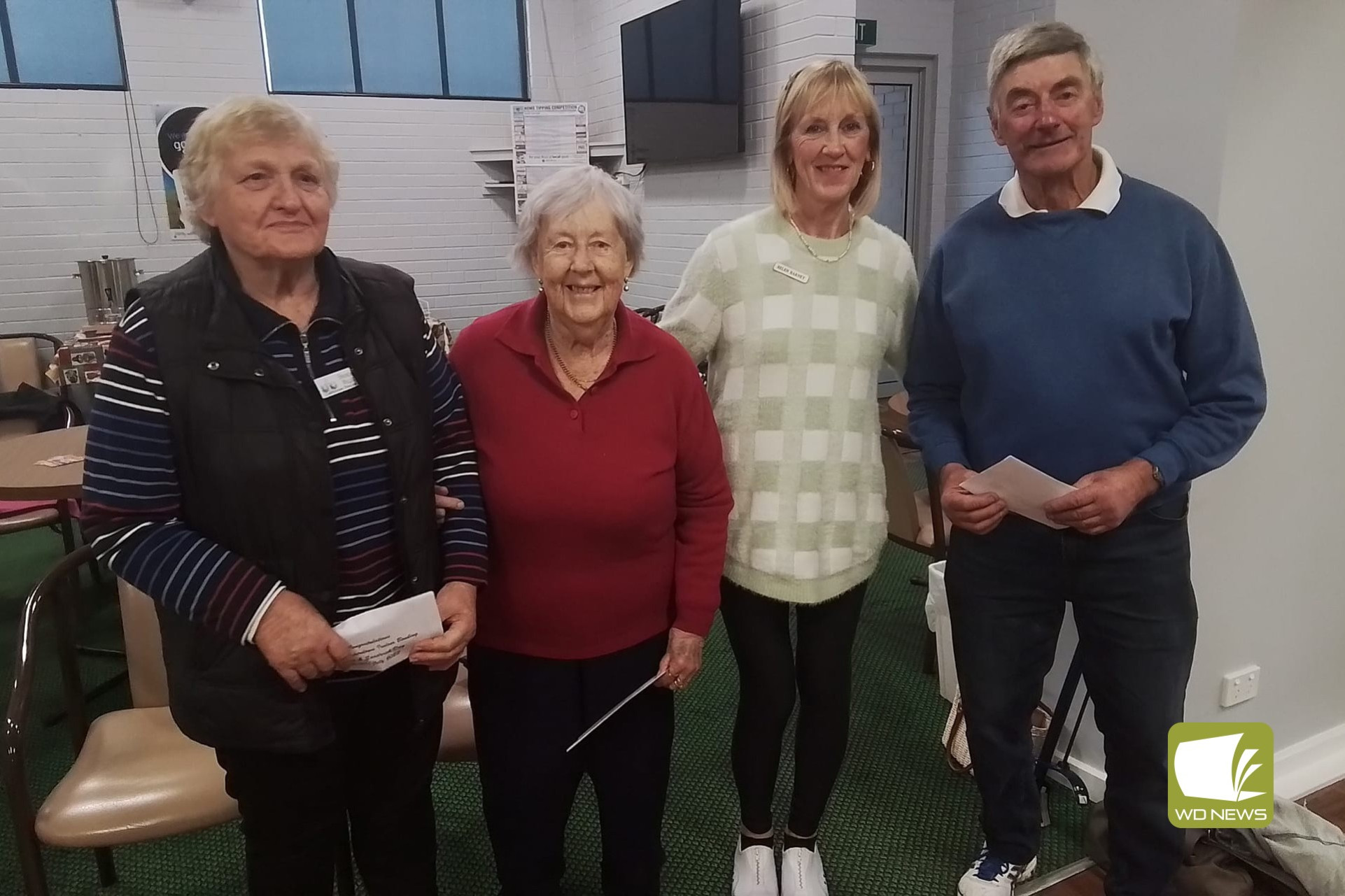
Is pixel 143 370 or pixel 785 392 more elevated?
pixel 143 370

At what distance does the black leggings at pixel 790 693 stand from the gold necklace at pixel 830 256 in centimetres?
59

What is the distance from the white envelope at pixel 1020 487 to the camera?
4.72 ft

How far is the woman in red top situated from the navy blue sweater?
51 centimetres

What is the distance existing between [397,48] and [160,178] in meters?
1.65

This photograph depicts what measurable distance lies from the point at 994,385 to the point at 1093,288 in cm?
21

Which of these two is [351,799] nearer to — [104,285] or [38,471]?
[38,471]

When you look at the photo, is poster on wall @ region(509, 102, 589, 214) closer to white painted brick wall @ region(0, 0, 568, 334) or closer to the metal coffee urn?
white painted brick wall @ region(0, 0, 568, 334)

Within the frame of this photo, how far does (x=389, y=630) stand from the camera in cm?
125

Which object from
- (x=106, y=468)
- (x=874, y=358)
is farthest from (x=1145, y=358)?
(x=106, y=468)

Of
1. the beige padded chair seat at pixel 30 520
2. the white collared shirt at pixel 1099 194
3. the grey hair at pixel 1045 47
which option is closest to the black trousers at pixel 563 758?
the white collared shirt at pixel 1099 194

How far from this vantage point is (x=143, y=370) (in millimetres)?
1119

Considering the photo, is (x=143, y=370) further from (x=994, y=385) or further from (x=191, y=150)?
(x=994, y=385)

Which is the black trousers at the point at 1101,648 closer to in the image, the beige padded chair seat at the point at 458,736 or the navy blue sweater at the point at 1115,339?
the navy blue sweater at the point at 1115,339

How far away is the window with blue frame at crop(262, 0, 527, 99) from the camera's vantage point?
18.4ft
